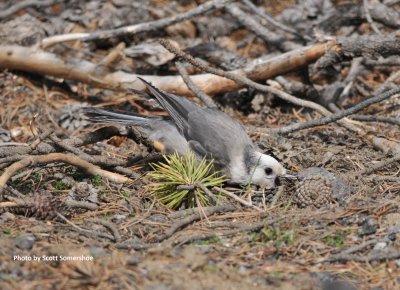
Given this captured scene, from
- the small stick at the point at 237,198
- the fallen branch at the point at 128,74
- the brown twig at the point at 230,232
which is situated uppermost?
the brown twig at the point at 230,232

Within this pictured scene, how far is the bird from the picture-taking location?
17.5ft

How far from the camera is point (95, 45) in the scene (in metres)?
8.02

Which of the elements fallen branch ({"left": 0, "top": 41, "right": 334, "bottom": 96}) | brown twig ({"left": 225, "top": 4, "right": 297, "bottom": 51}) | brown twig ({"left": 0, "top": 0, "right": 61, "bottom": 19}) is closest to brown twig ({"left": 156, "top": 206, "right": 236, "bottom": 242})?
fallen branch ({"left": 0, "top": 41, "right": 334, "bottom": 96})

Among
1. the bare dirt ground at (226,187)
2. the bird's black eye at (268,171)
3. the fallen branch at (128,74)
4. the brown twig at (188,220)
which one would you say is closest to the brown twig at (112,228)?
the bare dirt ground at (226,187)

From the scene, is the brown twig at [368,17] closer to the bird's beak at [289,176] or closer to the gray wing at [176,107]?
the gray wing at [176,107]

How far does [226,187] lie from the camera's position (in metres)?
5.44

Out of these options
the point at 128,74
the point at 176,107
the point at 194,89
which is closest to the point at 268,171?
the point at 176,107

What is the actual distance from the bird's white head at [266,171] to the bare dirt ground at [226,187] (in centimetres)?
10

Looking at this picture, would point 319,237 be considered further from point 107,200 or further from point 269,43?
point 269,43

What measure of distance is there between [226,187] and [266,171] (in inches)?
15.2

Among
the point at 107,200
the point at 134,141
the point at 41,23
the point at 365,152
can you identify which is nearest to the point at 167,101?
the point at 134,141

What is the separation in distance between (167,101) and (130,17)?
280 centimetres

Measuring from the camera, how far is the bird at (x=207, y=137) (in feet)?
17.5

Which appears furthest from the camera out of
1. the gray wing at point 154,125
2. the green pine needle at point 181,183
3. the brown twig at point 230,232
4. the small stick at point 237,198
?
the gray wing at point 154,125
